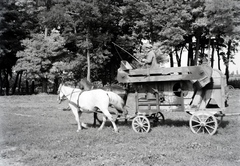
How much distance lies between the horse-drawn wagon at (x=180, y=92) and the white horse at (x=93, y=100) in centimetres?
96

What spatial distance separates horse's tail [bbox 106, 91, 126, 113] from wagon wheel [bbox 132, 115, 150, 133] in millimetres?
1128

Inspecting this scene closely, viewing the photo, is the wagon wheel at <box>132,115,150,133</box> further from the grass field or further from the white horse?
the white horse

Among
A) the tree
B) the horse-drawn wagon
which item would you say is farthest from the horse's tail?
the tree

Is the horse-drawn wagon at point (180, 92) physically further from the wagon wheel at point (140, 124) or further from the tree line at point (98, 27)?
the tree line at point (98, 27)

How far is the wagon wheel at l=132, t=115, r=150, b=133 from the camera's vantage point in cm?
1148

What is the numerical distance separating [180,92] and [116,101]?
2.81m

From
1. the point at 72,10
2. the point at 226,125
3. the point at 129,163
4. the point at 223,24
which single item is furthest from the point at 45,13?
the point at 129,163

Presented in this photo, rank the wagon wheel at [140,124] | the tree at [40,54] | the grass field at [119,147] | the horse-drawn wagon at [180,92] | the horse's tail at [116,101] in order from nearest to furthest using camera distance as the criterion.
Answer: the grass field at [119,147] < the horse-drawn wagon at [180,92] < the wagon wheel at [140,124] < the horse's tail at [116,101] < the tree at [40,54]

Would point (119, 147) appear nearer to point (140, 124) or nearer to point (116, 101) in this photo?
point (140, 124)

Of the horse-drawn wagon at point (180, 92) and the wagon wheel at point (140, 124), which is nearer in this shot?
the horse-drawn wagon at point (180, 92)

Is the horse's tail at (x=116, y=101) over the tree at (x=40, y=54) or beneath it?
beneath

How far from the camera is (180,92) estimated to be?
37.5ft

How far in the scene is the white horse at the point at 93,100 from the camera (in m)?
11.9

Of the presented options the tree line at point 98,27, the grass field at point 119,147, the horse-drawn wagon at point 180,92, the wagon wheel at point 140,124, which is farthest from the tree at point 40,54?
the wagon wheel at point 140,124
